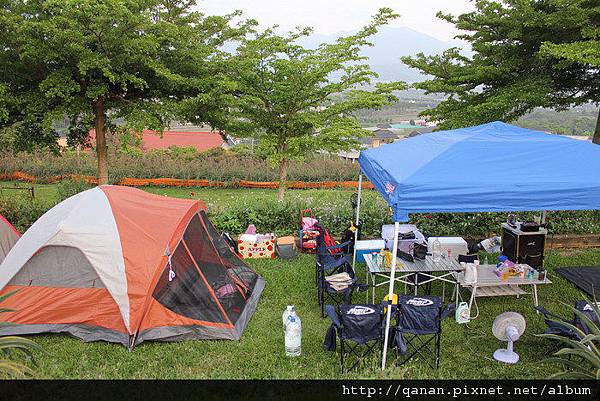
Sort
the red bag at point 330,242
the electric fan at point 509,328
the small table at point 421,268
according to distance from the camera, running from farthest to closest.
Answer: the red bag at point 330,242
the small table at point 421,268
the electric fan at point 509,328

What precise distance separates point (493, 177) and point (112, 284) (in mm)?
4627

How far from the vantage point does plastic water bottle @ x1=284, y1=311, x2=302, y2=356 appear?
5.29 m

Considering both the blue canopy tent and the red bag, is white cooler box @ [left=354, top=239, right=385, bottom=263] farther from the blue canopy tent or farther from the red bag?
the blue canopy tent

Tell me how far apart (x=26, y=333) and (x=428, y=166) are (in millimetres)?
5245

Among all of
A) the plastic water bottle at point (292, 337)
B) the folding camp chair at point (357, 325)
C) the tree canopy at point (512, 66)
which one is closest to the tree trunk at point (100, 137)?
the tree canopy at point (512, 66)

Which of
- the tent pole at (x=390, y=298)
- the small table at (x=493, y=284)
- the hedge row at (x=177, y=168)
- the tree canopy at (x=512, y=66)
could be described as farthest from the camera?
the hedge row at (x=177, y=168)

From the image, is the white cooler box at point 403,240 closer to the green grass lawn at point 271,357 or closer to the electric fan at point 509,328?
the green grass lawn at point 271,357

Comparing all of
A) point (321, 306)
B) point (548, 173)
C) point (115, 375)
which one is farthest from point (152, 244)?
point (548, 173)

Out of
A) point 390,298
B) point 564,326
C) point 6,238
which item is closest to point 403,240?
point 390,298

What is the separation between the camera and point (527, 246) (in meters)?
7.79

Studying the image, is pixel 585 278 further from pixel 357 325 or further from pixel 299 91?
pixel 299 91

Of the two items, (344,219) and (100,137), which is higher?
(100,137)

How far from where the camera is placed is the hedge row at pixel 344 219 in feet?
31.1

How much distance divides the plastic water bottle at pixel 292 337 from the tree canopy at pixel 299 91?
22.6ft
